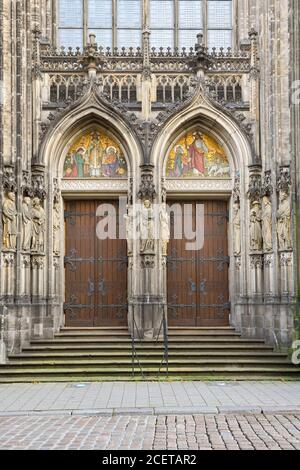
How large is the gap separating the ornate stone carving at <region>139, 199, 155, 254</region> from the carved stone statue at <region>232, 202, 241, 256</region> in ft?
6.57

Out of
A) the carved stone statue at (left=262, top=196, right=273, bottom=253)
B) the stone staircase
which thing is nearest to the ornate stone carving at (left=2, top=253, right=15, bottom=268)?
the stone staircase

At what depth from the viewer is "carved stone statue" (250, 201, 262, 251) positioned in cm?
1479

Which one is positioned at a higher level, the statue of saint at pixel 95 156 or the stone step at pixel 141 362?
the statue of saint at pixel 95 156

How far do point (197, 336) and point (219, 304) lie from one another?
4.00 ft

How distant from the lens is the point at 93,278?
15430 millimetres

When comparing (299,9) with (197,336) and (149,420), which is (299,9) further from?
(149,420)

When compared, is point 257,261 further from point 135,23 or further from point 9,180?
point 135,23

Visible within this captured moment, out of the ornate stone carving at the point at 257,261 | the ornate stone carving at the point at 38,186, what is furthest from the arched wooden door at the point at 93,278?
the ornate stone carving at the point at 257,261

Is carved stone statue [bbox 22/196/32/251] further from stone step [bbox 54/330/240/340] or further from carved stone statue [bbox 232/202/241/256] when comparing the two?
carved stone statue [bbox 232/202/241/256]

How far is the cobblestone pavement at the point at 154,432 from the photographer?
7.58 m

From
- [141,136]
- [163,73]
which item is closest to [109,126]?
[141,136]

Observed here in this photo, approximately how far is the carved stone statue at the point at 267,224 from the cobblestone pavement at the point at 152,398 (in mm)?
3343

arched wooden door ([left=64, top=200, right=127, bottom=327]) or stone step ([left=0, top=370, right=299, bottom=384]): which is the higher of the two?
arched wooden door ([left=64, top=200, right=127, bottom=327])

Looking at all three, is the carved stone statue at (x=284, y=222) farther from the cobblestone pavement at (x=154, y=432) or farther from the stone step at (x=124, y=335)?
the cobblestone pavement at (x=154, y=432)
